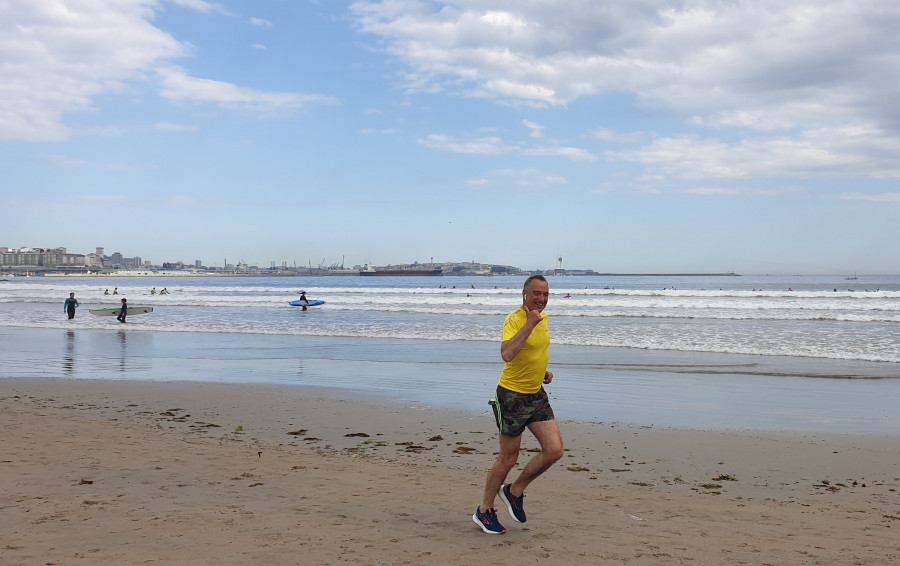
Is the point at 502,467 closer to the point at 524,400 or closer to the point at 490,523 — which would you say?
the point at 490,523

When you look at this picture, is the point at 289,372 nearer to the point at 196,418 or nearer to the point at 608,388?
the point at 196,418

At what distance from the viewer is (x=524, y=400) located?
16.5 feet

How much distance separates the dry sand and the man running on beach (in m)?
0.43

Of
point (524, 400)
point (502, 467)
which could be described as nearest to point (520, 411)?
point (524, 400)

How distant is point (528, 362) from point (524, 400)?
0.28 m

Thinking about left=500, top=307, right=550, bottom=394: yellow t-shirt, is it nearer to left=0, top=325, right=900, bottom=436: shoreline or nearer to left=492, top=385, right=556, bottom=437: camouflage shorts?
left=492, top=385, right=556, bottom=437: camouflage shorts

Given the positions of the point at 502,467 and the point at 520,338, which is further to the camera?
the point at 502,467

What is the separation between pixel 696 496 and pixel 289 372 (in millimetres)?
10857

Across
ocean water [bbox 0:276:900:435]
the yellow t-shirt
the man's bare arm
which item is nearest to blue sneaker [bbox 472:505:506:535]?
the yellow t-shirt

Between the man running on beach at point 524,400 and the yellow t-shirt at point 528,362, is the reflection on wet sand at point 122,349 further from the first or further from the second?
the yellow t-shirt at point 528,362

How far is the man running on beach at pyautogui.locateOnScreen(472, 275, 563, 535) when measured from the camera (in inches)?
192

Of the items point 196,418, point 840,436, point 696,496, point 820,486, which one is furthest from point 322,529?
point 840,436

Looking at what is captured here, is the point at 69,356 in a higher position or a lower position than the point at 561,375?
lower

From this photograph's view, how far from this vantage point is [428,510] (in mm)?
5633
